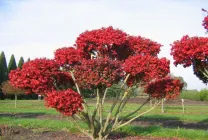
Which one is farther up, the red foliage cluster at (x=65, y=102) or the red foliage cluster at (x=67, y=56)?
the red foliage cluster at (x=67, y=56)

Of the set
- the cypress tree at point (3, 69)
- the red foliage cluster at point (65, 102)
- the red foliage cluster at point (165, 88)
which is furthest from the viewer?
the cypress tree at point (3, 69)

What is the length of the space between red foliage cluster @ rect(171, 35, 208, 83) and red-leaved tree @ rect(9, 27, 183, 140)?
445 millimetres

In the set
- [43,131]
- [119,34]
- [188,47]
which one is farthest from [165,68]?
[43,131]

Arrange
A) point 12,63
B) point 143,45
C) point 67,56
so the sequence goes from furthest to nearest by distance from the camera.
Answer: point 12,63 → point 143,45 → point 67,56

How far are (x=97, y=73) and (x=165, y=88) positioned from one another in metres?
2.18

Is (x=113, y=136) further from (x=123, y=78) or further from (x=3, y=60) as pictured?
(x=3, y=60)

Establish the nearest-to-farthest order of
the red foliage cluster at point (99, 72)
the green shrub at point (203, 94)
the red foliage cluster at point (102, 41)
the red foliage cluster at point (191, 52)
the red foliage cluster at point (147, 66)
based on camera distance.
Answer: the red foliage cluster at point (99, 72) < the red foliage cluster at point (147, 66) < the red foliage cluster at point (191, 52) < the red foliage cluster at point (102, 41) < the green shrub at point (203, 94)

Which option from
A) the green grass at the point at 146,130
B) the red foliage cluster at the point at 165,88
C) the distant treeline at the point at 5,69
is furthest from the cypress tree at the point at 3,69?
the red foliage cluster at the point at 165,88

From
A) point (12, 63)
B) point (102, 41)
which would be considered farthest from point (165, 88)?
point (12, 63)

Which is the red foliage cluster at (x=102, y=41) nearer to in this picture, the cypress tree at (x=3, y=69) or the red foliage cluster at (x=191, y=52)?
the red foliage cluster at (x=191, y=52)

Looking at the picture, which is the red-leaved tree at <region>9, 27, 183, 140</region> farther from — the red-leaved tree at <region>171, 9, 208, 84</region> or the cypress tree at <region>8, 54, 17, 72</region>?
the cypress tree at <region>8, 54, 17, 72</region>

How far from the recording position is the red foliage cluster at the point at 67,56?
26.7 ft

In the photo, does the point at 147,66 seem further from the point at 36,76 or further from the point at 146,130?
the point at 146,130

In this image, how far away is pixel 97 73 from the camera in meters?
6.98
